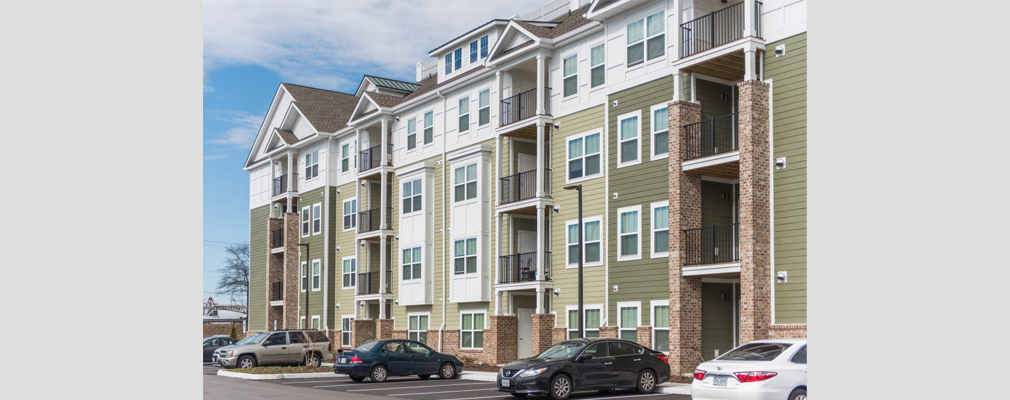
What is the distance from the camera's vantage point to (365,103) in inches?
1796

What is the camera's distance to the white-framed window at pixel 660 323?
28.1 metres

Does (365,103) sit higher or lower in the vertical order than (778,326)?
higher

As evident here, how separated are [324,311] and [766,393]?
1428 inches

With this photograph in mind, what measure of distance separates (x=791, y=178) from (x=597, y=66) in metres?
8.78

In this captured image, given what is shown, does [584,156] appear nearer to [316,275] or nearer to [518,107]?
[518,107]

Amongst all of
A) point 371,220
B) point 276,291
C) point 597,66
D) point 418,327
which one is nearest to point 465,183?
point 418,327

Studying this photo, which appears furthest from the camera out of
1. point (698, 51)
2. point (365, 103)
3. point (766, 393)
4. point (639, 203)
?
point (365, 103)

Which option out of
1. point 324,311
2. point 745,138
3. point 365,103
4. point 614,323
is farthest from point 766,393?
point 324,311

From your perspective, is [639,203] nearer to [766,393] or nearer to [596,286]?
[596,286]

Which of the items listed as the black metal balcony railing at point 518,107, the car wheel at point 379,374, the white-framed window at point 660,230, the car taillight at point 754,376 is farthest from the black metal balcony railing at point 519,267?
the car taillight at point 754,376

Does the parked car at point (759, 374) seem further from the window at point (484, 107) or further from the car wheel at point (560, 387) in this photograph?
the window at point (484, 107)

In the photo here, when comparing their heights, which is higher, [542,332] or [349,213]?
[349,213]

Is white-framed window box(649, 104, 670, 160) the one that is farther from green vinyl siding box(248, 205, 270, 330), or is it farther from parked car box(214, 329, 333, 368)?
green vinyl siding box(248, 205, 270, 330)

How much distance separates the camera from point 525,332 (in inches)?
1417
